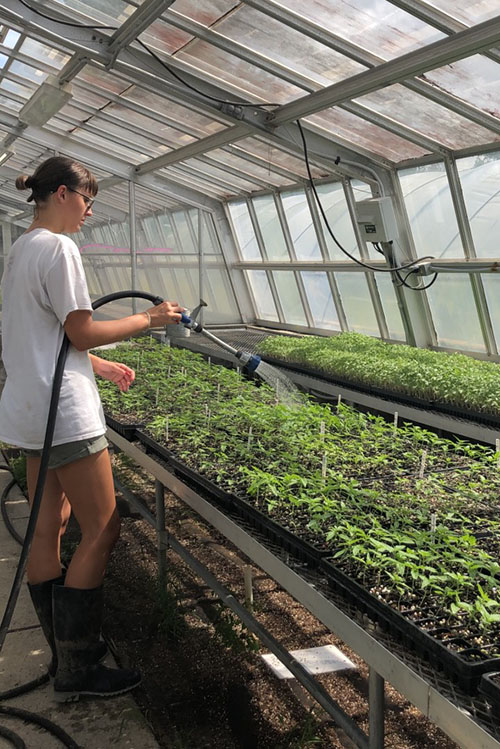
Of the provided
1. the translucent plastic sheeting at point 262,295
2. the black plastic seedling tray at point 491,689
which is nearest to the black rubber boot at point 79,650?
the black plastic seedling tray at point 491,689

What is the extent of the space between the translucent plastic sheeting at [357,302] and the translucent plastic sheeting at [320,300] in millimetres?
337

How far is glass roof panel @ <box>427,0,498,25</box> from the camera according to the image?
4312 mm

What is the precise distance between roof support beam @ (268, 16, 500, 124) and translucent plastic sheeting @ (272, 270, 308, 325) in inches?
205

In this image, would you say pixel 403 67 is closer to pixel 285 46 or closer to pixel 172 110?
pixel 285 46

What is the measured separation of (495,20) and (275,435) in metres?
2.93

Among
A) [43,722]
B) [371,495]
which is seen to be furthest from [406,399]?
[43,722]

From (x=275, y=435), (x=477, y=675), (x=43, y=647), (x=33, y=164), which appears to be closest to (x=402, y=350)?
(x=275, y=435)

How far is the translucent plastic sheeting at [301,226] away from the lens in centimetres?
1070

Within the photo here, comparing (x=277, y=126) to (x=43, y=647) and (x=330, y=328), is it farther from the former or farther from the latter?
(x=43, y=647)

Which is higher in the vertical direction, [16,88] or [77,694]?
[16,88]

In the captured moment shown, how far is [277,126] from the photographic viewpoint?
7051 mm

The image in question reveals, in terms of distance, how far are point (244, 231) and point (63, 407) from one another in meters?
10.4

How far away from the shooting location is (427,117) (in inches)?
250

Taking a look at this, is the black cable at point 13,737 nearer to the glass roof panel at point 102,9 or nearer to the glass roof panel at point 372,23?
the glass roof panel at point 372,23
